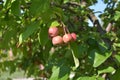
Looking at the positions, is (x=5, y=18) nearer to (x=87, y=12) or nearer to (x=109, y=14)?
(x=87, y=12)

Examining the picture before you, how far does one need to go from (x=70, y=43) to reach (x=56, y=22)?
0.12 meters

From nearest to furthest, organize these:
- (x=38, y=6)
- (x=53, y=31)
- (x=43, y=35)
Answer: (x=38, y=6)
(x=53, y=31)
(x=43, y=35)

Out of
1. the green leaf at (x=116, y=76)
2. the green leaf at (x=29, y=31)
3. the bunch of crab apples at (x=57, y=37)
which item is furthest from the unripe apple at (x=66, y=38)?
the green leaf at (x=116, y=76)

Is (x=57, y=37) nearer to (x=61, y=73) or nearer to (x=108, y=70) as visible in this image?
(x=61, y=73)

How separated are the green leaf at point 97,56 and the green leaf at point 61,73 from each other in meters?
0.13

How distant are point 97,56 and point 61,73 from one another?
19 cm

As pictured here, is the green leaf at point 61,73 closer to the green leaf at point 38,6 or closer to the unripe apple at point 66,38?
the unripe apple at point 66,38

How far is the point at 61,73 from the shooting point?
1.86m

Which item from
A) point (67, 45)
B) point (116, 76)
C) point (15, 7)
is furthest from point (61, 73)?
point (15, 7)

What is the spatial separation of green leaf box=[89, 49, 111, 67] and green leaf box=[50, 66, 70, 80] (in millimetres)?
134

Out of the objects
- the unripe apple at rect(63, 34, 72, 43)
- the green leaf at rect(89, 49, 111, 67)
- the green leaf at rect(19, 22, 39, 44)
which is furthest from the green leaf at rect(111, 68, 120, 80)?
the green leaf at rect(19, 22, 39, 44)

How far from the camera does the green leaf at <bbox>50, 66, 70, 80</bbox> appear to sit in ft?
5.97

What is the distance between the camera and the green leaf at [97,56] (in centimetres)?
182

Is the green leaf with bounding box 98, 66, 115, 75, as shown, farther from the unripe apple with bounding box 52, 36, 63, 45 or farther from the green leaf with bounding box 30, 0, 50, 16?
the green leaf with bounding box 30, 0, 50, 16
